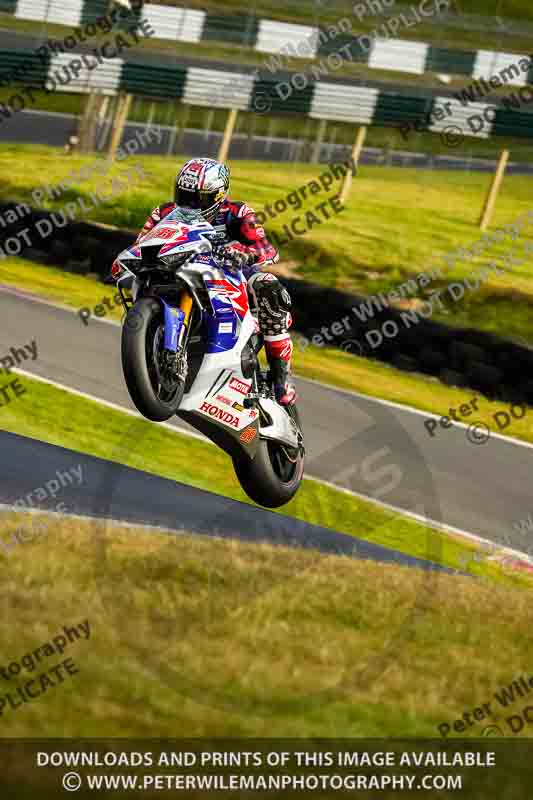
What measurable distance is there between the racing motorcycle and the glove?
0.17 feet

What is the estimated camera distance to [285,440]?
8.51 m

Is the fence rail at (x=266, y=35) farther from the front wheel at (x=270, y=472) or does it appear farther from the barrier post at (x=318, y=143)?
the front wheel at (x=270, y=472)

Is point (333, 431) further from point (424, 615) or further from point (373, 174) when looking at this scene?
point (373, 174)

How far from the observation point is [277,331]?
888 cm

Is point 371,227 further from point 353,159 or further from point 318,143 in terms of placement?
point 318,143

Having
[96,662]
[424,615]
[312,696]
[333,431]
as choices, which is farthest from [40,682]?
[333,431]

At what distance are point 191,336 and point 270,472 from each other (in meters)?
1.56

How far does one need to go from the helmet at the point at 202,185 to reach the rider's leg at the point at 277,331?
83 centimetres

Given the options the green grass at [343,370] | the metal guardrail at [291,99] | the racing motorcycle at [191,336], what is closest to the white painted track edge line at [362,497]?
the green grass at [343,370]

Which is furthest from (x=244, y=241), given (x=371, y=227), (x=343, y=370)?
(x=371, y=227)

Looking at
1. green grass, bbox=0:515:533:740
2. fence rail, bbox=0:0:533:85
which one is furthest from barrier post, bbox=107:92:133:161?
green grass, bbox=0:515:533:740

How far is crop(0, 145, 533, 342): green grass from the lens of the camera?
19234 mm

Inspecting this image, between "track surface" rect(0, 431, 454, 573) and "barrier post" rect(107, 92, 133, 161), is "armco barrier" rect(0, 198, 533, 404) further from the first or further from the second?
"track surface" rect(0, 431, 454, 573)

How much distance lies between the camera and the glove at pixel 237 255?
25.8ft
